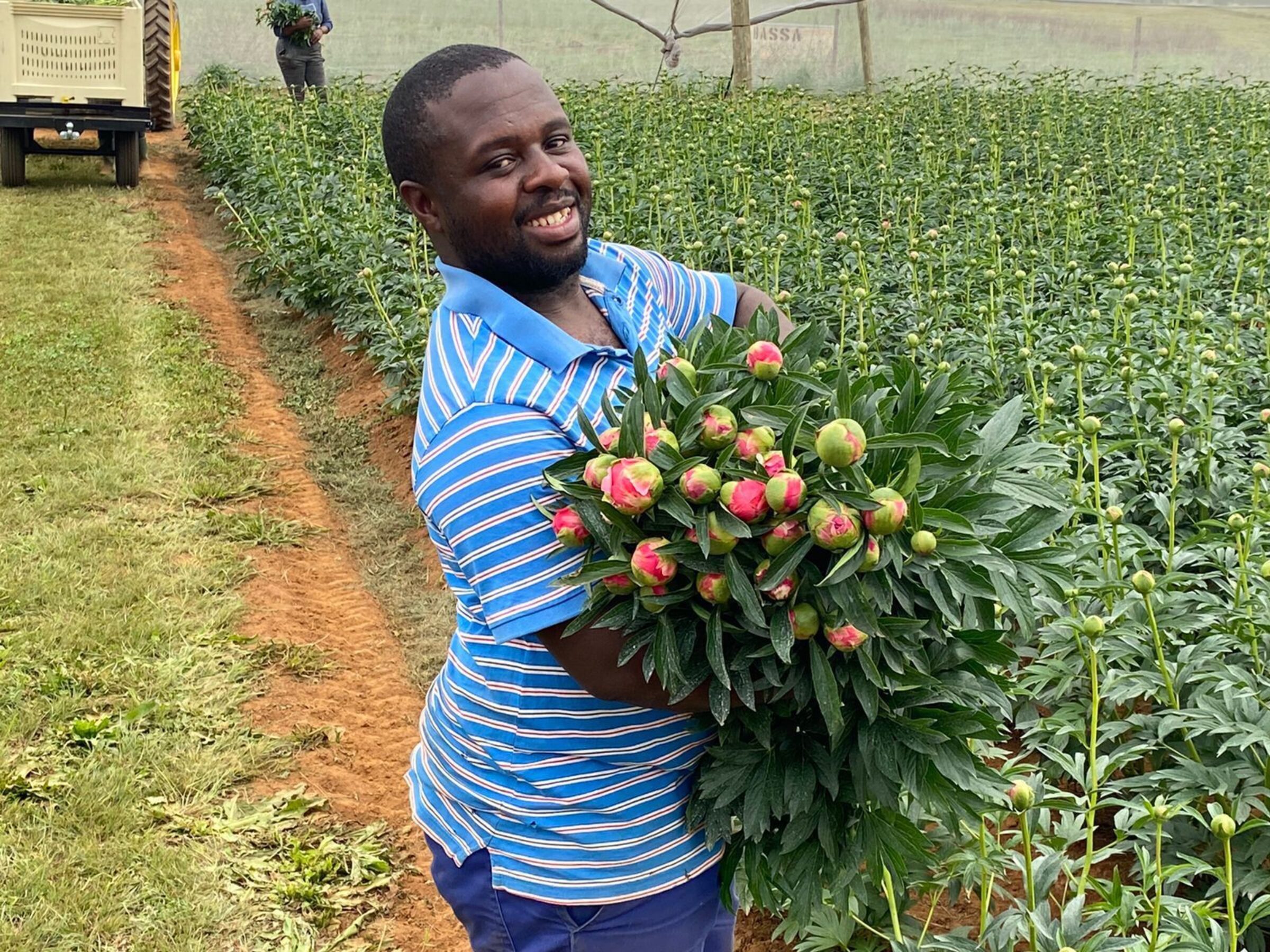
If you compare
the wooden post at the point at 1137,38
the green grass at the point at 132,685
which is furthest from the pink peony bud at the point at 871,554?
the wooden post at the point at 1137,38

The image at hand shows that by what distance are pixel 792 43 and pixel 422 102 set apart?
19820 millimetres

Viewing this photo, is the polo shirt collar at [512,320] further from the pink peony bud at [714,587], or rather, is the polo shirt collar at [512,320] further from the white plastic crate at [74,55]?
the white plastic crate at [74,55]

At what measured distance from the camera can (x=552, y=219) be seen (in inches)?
67.7

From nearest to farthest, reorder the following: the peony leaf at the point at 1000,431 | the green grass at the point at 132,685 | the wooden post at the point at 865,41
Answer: the peony leaf at the point at 1000,431 < the green grass at the point at 132,685 < the wooden post at the point at 865,41

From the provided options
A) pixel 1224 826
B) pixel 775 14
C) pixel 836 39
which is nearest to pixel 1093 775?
pixel 1224 826

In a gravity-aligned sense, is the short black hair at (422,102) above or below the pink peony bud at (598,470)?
above

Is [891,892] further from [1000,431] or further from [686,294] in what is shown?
[686,294]

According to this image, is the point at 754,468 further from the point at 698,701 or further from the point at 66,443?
the point at 66,443

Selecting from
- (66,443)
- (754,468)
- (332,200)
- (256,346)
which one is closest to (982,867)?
(754,468)

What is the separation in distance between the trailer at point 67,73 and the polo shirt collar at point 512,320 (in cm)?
1049

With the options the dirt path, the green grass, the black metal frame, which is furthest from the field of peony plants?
the black metal frame

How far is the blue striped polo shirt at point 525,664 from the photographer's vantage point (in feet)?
5.00

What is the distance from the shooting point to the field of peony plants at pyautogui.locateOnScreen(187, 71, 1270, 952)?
1445mm

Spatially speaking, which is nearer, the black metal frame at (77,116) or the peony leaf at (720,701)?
the peony leaf at (720,701)
